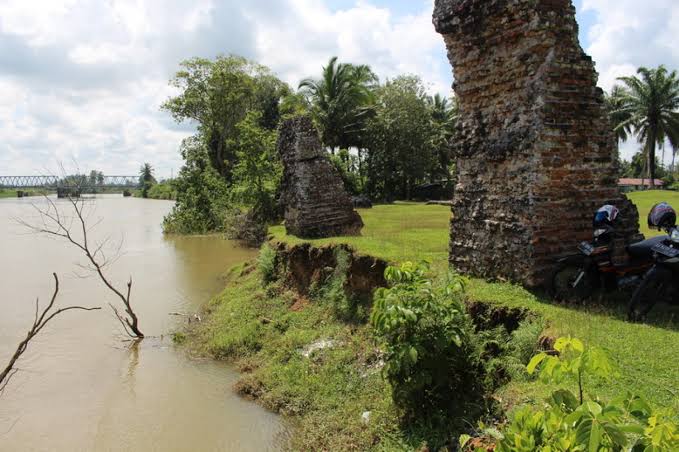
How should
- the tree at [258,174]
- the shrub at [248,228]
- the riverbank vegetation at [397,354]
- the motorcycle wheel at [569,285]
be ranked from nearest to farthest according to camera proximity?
the riverbank vegetation at [397,354] < the motorcycle wheel at [569,285] < the tree at [258,174] < the shrub at [248,228]

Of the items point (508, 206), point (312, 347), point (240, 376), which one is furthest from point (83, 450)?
point (508, 206)

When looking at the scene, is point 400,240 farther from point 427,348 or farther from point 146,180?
point 146,180

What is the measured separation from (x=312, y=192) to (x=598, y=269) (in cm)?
714

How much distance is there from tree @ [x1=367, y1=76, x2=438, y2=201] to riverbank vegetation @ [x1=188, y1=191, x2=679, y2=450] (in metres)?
21.9

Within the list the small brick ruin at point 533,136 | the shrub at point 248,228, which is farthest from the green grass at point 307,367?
the shrub at point 248,228

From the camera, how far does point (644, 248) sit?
5242 mm

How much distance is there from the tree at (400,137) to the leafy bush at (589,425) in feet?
96.0

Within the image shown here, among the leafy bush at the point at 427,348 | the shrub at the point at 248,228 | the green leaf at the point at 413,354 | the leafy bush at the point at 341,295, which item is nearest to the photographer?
the green leaf at the point at 413,354

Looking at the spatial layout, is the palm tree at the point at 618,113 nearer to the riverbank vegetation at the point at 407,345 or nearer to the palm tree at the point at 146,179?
the riverbank vegetation at the point at 407,345

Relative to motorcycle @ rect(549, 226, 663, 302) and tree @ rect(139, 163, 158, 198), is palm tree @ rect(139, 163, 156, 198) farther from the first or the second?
motorcycle @ rect(549, 226, 663, 302)

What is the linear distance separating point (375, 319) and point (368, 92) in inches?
1108

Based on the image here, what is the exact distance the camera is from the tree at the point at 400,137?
30.7 m

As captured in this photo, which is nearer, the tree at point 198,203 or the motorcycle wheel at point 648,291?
the motorcycle wheel at point 648,291

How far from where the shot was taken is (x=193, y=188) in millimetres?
26094
